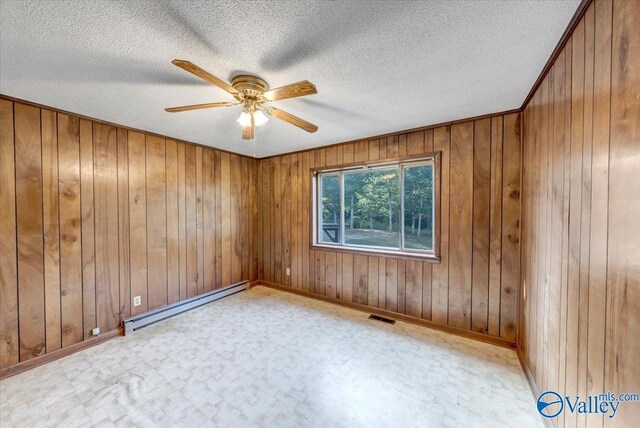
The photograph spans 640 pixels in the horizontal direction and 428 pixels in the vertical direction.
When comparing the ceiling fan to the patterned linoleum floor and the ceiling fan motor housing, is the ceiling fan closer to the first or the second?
the ceiling fan motor housing

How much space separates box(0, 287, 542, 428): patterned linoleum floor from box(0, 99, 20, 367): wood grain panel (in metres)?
0.29

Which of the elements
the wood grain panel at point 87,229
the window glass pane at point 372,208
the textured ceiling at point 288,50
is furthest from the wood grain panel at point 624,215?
the wood grain panel at point 87,229

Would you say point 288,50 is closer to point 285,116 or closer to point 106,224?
point 285,116

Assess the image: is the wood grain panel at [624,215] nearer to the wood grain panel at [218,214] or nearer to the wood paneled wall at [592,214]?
the wood paneled wall at [592,214]

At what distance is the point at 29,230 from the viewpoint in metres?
2.11

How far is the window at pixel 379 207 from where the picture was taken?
2.92 meters

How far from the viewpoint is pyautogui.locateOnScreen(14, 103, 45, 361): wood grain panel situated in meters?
2.07

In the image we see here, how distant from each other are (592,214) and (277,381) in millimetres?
2179

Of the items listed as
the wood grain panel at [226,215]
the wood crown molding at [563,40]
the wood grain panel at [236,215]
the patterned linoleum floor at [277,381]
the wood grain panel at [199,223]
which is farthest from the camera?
the wood grain panel at [236,215]

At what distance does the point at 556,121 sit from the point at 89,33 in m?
2.66

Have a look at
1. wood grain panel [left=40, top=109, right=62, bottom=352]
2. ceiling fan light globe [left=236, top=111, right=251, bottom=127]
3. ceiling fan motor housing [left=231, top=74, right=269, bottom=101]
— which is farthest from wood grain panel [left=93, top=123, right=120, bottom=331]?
ceiling fan motor housing [left=231, top=74, right=269, bottom=101]

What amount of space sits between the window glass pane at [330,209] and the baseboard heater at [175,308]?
64.7 inches

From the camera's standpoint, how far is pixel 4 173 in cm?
200

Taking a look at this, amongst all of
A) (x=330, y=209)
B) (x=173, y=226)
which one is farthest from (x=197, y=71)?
(x=330, y=209)
